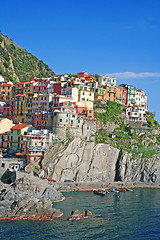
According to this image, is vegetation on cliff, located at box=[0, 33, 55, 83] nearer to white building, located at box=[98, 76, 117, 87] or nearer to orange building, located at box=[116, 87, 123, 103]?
white building, located at box=[98, 76, 117, 87]

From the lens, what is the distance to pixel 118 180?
88938 millimetres

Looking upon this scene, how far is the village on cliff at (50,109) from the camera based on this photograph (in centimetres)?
8469

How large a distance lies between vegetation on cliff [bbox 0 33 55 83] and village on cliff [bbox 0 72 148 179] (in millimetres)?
25983

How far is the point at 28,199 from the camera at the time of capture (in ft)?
194

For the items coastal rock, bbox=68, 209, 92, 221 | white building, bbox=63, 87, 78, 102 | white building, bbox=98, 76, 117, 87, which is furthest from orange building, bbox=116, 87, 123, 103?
coastal rock, bbox=68, 209, 92, 221

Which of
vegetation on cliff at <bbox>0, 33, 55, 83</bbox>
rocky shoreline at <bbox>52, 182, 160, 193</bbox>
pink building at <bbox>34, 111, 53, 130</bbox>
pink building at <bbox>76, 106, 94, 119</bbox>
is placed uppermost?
vegetation on cliff at <bbox>0, 33, 55, 83</bbox>

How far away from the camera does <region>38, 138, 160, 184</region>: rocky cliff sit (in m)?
81.8

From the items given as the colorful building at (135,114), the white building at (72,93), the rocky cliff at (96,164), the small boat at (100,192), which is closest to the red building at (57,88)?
the white building at (72,93)

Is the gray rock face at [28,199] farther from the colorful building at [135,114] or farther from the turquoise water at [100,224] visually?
the colorful building at [135,114]

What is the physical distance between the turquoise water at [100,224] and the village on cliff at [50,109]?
19625mm

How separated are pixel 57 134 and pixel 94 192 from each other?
18.2 meters

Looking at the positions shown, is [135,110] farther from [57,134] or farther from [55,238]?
[55,238]

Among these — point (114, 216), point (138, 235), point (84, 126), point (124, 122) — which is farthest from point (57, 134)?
point (138, 235)

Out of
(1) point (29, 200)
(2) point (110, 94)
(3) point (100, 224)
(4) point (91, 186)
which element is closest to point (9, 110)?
(2) point (110, 94)
